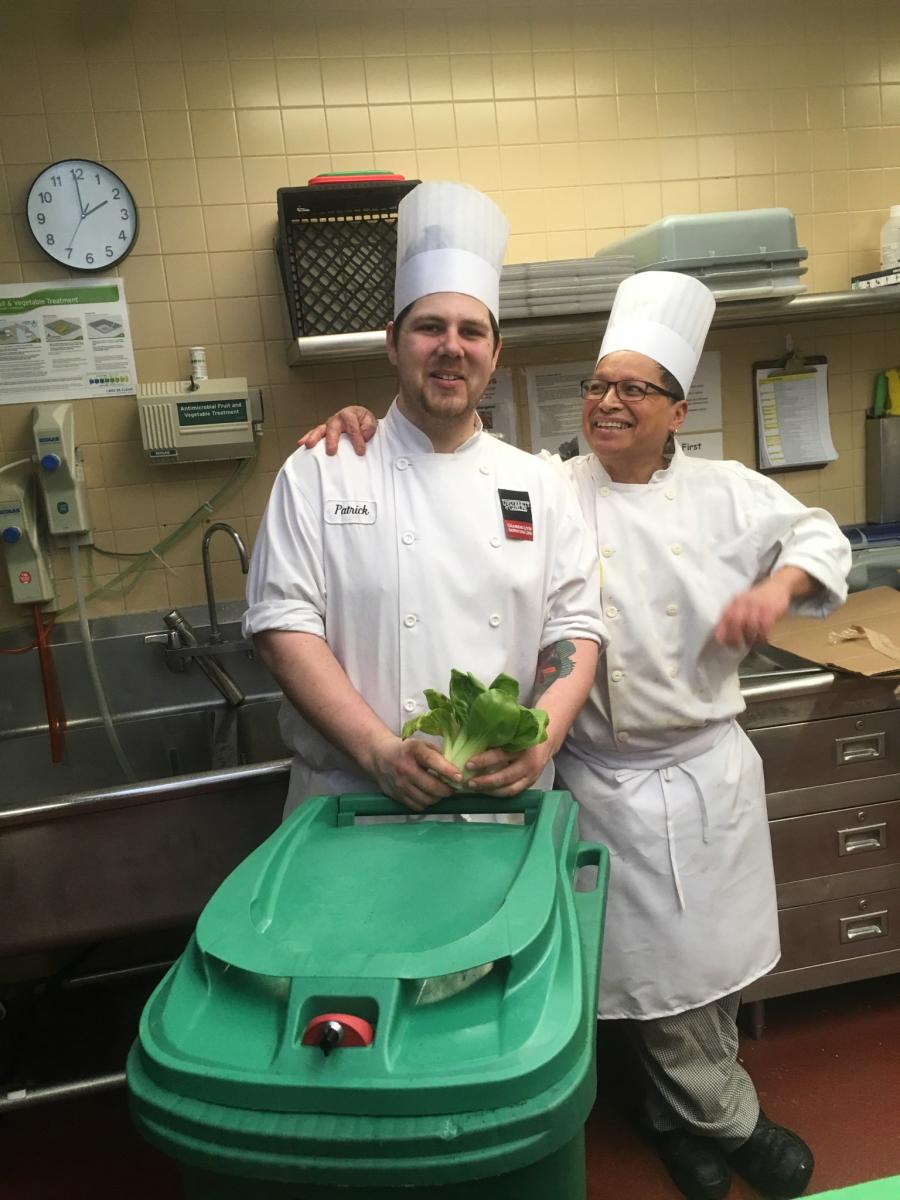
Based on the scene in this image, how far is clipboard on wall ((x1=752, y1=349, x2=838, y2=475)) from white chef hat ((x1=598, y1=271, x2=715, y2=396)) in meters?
1.05

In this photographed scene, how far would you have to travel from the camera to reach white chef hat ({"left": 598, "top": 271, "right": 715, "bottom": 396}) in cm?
171

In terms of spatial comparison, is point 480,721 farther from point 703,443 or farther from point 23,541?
point 703,443

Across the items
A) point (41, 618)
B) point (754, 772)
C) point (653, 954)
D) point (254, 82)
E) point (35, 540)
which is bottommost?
point (653, 954)

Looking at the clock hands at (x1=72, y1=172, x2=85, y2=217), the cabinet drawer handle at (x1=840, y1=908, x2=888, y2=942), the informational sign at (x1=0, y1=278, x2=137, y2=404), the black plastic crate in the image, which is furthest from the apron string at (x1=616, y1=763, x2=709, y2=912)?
the clock hands at (x1=72, y1=172, x2=85, y2=217)

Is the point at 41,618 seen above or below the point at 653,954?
above

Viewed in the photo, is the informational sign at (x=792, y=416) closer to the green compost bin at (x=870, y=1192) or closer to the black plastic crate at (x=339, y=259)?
the black plastic crate at (x=339, y=259)

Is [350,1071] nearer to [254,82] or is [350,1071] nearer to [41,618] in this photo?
[41,618]

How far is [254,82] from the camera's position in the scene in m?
2.37

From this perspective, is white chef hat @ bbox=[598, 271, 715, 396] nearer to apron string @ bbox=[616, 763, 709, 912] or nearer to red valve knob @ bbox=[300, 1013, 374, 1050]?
apron string @ bbox=[616, 763, 709, 912]

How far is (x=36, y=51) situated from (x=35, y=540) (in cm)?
120

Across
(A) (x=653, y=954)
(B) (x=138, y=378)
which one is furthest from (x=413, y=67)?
(A) (x=653, y=954)

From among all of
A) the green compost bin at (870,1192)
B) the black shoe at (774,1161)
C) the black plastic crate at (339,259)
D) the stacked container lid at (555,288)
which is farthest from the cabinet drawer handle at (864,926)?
the black plastic crate at (339,259)

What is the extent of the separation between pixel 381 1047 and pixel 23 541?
192 cm

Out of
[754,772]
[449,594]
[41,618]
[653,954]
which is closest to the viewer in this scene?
[449,594]
